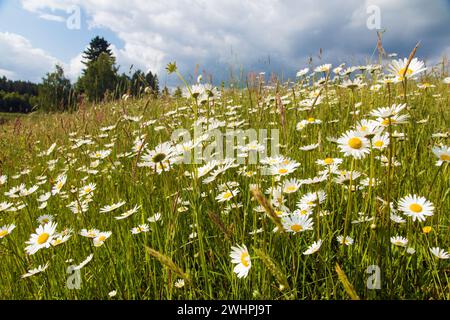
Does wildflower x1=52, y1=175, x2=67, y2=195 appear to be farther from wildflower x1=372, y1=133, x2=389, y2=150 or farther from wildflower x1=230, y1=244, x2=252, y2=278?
wildflower x1=372, y1=133, x2=389, y2=150

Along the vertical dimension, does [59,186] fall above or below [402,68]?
below

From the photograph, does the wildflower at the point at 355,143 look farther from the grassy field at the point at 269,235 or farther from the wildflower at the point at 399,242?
the wildflower at the point at 399,242

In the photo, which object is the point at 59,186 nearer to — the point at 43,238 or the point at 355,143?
the point at 43,238

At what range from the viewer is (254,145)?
77.0 inches

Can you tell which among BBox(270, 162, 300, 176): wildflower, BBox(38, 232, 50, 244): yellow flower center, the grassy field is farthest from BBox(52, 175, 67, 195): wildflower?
BBox(270, 162, 300, 176): wildflower

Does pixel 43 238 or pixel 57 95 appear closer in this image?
pixel 43 238

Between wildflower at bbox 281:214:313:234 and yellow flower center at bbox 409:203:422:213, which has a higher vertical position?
yellow flower center at bbox 409:203:422:213

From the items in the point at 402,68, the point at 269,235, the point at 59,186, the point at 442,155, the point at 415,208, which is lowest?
the point at 269,235

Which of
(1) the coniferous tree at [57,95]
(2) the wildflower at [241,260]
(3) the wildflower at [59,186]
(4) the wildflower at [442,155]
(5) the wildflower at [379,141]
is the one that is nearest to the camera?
(2) the wildflower at [241,260]

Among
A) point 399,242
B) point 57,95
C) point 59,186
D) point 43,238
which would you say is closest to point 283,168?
point 399,242

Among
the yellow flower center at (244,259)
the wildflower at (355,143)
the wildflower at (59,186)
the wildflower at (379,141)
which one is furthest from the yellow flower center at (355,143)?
the wildflower at (59,186)
